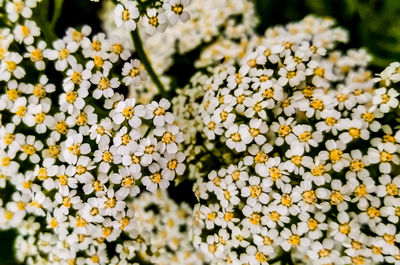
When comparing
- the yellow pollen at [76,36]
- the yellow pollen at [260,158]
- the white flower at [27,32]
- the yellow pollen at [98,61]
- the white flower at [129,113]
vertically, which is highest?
the white flower at [27,32]

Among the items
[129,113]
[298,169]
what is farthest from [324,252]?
[129,113]

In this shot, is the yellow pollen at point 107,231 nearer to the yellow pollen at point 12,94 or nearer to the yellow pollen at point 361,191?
the yellow pollen at point 12,94

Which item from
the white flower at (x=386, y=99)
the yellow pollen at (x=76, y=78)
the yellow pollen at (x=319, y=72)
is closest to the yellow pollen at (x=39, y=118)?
the yellow pollen at (x=76, y=78)

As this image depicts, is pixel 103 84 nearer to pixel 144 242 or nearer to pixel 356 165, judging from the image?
pixel 144 242

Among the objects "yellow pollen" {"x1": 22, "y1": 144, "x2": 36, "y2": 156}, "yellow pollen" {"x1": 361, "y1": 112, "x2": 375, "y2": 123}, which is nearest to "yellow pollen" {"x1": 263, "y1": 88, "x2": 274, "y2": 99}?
"yellow pollen" {"x1": 361, "y1": 112, "x2": 375, "y2": 123}

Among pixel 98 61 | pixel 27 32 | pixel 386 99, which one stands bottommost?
pixel 386 99
